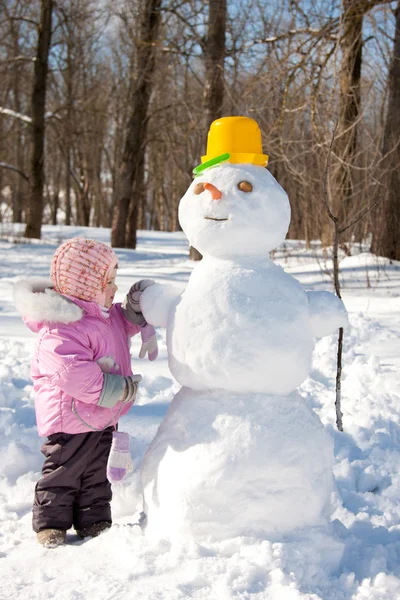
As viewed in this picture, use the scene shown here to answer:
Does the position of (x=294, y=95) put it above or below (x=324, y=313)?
above

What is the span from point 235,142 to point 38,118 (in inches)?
506

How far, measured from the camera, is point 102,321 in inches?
90.7

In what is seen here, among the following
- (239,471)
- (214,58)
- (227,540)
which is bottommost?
(227,540)

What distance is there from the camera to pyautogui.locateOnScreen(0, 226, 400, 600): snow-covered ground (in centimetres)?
175

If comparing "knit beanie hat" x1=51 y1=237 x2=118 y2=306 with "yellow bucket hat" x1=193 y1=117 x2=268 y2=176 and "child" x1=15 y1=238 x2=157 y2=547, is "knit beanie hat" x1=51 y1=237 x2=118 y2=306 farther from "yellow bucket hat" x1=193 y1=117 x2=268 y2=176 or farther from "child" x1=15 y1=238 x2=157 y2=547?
"yellow bucket hat" x1=193 y1=117 x2=268 y2=176

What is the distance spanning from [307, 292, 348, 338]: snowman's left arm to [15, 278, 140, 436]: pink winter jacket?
771 mm

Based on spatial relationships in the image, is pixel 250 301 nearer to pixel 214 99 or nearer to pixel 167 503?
pixel 167 503

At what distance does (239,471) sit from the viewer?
1.89 metres

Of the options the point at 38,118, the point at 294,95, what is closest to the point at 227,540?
the point at 294,95

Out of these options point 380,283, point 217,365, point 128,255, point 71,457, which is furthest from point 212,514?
point 128,255

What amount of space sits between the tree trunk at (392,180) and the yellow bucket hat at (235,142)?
588 cm

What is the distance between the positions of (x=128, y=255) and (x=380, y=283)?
222 inches

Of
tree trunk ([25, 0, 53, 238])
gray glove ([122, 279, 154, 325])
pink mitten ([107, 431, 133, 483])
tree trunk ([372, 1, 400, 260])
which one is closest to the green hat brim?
gray glove ([122, 279, 154, 325])

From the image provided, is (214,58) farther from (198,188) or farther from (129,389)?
(129,389)
